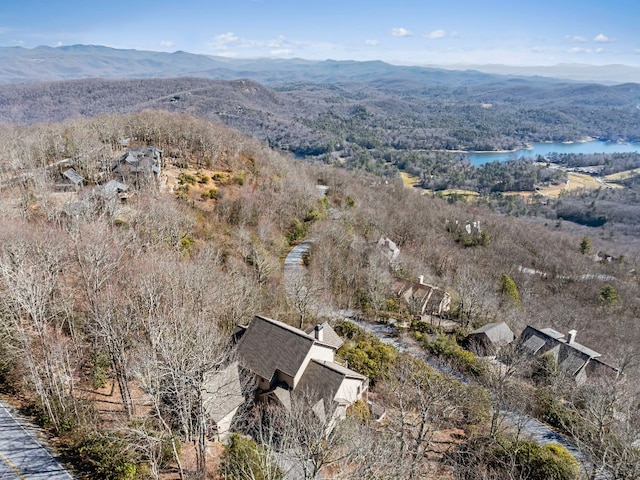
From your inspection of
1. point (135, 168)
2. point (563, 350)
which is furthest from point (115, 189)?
point (563, 350)

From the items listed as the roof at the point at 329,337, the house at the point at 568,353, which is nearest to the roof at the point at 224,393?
the roof at the point at 329,337

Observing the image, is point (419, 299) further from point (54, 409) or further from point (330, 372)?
point (54, 409)

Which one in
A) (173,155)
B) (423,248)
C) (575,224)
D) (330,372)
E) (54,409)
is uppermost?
(173,155)

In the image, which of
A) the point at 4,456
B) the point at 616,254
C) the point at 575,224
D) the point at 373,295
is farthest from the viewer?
the point at 575,224

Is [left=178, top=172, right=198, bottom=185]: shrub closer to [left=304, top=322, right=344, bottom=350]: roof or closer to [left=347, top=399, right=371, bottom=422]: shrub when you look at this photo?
[left=304, top=322, right=344, bottom=350]: roof

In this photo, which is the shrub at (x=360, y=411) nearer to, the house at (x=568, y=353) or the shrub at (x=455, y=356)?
the shrub at (x=455, y=356)

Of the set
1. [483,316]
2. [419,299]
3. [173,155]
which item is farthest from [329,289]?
[173,155]
